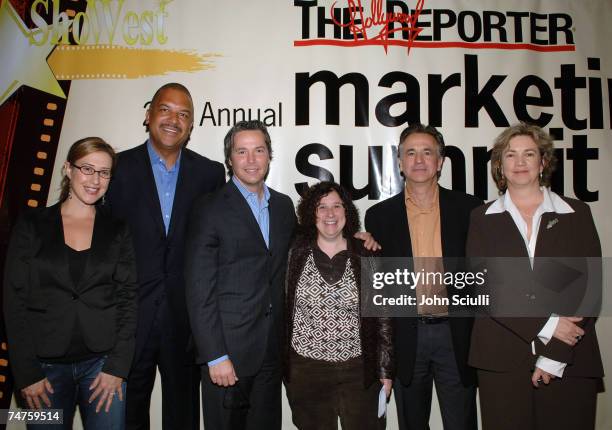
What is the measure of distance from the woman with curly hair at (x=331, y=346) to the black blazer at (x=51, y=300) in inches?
31.3

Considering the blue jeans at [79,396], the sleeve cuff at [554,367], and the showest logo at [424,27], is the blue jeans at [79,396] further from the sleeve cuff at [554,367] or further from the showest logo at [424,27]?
the showest logo at [424,27]

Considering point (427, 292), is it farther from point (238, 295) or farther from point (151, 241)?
point (151, 241)

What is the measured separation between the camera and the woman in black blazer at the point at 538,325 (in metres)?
1.88

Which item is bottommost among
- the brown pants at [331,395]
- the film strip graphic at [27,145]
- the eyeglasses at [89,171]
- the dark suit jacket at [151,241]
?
the brown pants at [331,395]

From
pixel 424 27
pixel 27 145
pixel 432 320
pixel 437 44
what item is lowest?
pixel 432 320

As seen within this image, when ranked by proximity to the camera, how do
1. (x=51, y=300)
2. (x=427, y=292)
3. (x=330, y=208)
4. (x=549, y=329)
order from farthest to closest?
(x=427, y=292) < (x=330, y=208) < (x=549, y=329) < (x=51, y=300)

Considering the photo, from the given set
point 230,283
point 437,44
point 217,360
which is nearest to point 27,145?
point 230,283

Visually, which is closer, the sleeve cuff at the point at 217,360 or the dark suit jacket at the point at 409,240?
the sleeve cuff at the point at 217,360

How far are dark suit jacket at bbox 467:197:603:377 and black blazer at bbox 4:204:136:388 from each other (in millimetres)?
1695

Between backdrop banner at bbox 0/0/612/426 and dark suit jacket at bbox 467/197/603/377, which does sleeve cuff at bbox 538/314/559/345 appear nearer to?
dark suit jacket at bbox 467/197/603/377

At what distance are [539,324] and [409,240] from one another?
28.0 inches

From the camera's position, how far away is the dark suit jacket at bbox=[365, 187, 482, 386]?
83.4 inches

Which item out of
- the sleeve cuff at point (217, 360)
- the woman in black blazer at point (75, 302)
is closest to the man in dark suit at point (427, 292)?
the sleeve cuff at point (217, 360)

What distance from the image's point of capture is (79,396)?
188cm
